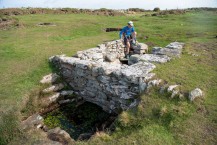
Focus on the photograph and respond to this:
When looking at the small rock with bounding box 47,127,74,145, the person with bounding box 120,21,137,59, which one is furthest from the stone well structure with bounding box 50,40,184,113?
the small rock with bounding box 47,127,74,145

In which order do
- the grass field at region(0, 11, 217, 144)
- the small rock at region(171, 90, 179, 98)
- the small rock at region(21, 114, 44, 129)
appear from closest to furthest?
the grass field at region(0, 11, 217, 144), the small rock at region(171, 90, 179, 98), the small rock at region(21, 114, 44, 129)

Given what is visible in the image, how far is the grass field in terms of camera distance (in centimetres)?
777

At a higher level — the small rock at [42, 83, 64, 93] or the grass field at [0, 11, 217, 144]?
the grass field at [0, 11, 217, 144]

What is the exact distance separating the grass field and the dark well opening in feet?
5.82

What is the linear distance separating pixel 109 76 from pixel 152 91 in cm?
265

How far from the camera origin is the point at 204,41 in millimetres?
16875

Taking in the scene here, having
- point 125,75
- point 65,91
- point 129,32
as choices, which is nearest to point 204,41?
point 129,32

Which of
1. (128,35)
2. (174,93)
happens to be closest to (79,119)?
(174,93)

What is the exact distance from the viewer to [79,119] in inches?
460

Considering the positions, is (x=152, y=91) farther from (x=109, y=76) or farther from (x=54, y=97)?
(x=54, y=97)

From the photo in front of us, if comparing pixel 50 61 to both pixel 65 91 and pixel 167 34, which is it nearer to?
pixel 65 91

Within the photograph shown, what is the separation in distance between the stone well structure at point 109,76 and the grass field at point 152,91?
699 mm

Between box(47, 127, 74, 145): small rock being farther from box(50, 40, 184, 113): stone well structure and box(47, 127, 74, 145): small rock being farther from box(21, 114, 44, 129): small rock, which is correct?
box(50, 40, 184, 113): stone well structure

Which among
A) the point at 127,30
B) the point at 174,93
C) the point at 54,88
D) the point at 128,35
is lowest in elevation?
the point at 54,88
